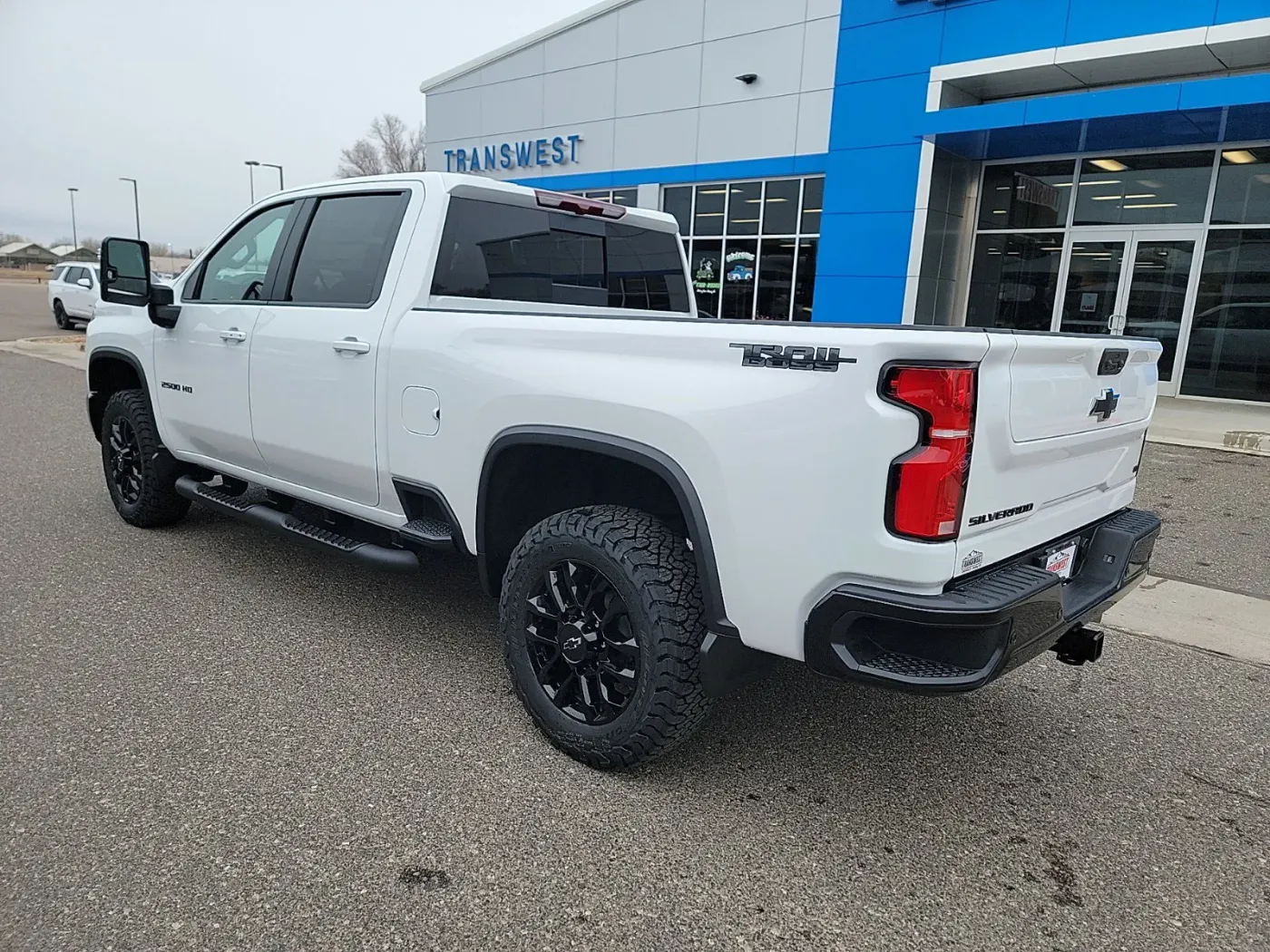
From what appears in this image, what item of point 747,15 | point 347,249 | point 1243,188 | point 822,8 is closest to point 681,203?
point 747,15

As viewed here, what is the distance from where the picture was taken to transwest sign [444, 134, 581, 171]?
63.6 feet

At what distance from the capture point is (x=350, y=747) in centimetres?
298

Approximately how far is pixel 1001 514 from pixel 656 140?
17.0 metres

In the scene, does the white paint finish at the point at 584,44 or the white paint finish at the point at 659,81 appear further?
the white paint finish at the point at 584,44

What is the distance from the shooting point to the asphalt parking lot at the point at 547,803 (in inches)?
87.4

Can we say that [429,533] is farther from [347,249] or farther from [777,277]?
[777,277]

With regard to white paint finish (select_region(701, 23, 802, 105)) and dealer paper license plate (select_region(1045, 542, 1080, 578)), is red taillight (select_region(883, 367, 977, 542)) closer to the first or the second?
dealer paper license plate (select_region(1045, 542, 1080, 578))

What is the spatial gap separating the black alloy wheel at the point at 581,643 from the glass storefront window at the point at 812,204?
14.4 meters

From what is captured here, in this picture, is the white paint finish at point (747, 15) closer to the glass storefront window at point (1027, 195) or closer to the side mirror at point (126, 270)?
the glass storefront window at point (1027, 195)

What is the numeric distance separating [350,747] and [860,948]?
1.76 meters

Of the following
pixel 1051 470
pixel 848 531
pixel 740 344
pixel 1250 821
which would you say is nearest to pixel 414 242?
pixel 740 344

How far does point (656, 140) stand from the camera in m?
17.9

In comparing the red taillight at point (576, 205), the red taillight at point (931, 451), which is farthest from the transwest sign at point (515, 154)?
the red taillight at point (931, 451)

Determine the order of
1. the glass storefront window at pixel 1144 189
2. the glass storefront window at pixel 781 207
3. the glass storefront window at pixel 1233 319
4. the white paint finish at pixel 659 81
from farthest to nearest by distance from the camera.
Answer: the white paint finish at pixel 659 81 → the glass storefront window at pixel 781 207 → the glass storefront window at pixel 1144 189 → the glass storefront window at pixel 1233 319
